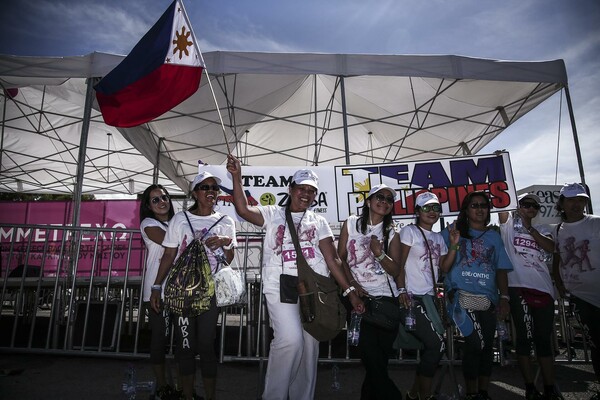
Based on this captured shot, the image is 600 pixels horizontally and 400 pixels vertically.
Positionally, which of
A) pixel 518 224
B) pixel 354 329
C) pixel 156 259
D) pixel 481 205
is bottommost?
pixel 354 329

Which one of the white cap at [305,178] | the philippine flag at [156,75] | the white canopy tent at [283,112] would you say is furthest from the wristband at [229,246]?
the white canopy tent at [283,112]

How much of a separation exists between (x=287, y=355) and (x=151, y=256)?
1627 mm

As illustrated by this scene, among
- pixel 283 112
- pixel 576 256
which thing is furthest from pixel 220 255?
pixel 283 112

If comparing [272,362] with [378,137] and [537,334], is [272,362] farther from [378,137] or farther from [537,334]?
[378,137]

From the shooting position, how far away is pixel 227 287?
9.85ft

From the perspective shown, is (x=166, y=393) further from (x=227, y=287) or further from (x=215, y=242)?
(x=215, y=242)

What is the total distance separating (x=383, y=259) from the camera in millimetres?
2949

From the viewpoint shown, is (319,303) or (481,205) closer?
(319,303)

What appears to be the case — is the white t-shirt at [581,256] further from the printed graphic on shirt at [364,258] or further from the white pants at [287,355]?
the white pants at [287,355]

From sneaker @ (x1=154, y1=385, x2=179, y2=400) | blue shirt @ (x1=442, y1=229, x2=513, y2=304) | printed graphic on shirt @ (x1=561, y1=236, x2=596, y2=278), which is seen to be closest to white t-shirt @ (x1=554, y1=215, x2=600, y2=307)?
printed graphic on shirt @ (x1=561, y1=236, x2=596, y2=278)

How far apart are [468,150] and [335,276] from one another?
11435 mm

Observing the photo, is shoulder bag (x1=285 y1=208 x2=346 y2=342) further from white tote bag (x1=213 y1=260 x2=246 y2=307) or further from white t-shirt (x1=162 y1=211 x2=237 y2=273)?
white t-shirt (x1=162 y1=211 x2=237 y2=273)

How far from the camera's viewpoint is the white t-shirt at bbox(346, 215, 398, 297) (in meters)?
3.04

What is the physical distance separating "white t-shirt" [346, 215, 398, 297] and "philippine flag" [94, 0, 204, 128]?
265 cm
